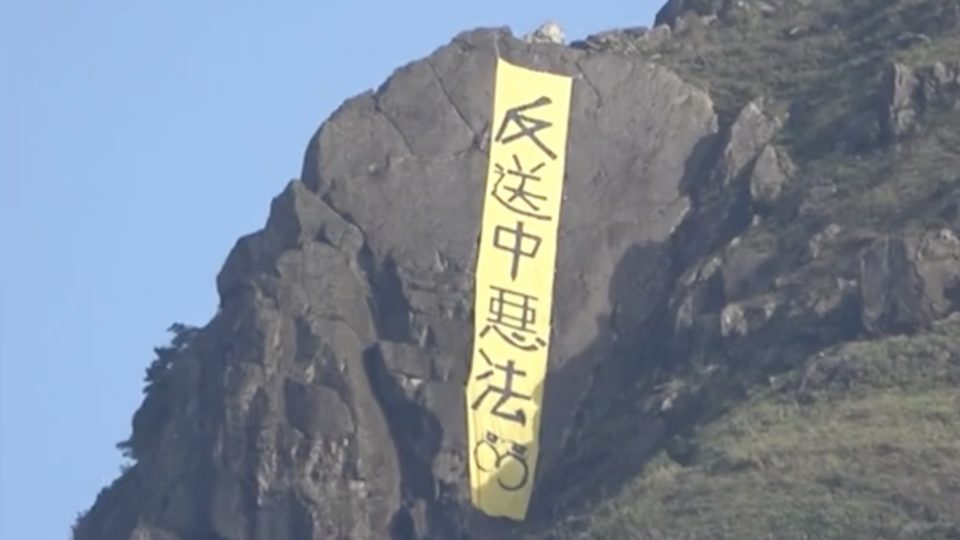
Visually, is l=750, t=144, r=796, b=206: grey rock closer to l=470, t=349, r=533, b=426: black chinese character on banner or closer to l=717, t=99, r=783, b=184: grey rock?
l=717, t=99, r=783, b=184: grey rock

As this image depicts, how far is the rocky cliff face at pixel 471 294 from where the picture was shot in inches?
3386

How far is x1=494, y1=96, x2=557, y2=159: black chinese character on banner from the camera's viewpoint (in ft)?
299

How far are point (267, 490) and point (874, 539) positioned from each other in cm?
1341

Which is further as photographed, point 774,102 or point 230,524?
point 774,102

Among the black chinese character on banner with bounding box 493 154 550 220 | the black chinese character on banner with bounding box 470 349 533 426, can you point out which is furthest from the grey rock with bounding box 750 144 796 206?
the black chinese character on banner with bounding box 470 349 533 426

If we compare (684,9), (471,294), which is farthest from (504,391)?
(684,9)

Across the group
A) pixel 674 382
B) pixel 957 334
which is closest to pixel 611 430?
pixel 674 382

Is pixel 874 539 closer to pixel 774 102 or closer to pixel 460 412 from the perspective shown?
pixel 460 412

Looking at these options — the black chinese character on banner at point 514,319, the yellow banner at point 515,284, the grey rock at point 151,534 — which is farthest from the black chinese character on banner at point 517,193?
the grey rock at point 151,534

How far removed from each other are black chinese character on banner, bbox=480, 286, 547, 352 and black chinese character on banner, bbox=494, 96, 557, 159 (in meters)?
3.18

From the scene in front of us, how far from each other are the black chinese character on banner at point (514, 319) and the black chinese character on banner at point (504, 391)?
48cm

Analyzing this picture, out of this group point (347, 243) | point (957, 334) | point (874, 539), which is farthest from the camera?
point (347, 243)

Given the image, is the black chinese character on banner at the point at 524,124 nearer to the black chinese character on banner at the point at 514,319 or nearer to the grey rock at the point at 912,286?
the black chinese character on banner at the point at 514,319

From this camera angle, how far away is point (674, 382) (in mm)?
86562
